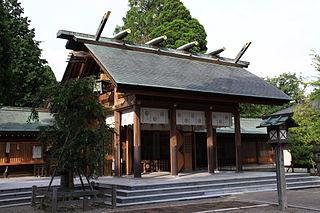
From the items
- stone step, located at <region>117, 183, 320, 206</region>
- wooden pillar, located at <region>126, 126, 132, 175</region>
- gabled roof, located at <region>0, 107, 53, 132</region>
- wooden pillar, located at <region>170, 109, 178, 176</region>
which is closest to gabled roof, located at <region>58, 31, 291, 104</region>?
wooden pillar, located at <region>170, 109, 178, 176</region>

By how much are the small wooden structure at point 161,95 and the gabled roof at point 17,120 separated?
3.78 m

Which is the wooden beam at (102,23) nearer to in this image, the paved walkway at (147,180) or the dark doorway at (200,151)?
the paved walkway at (147,180)

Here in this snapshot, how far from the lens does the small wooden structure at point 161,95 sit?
43.3 feet

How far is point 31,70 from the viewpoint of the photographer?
27891 mm

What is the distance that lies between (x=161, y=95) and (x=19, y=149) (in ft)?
32.4

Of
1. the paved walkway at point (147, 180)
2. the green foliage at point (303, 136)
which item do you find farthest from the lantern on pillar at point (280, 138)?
the green foliage at point (303, 136)

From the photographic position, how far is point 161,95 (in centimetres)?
1316

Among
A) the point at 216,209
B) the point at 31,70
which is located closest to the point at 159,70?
the point at 216,209

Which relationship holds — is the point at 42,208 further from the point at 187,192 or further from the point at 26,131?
the point at 26,131

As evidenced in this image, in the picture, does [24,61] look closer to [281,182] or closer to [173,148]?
[173,148]

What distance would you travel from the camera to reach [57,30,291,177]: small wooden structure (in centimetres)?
1320

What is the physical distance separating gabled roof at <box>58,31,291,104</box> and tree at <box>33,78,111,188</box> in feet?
8.03

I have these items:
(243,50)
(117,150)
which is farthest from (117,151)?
(243,50)

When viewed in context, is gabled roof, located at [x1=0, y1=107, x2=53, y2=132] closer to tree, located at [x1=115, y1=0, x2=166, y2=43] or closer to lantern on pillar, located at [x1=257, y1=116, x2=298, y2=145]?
lantern on pillar, located at [x1=257, y1=116, x2=298, y2=145]
